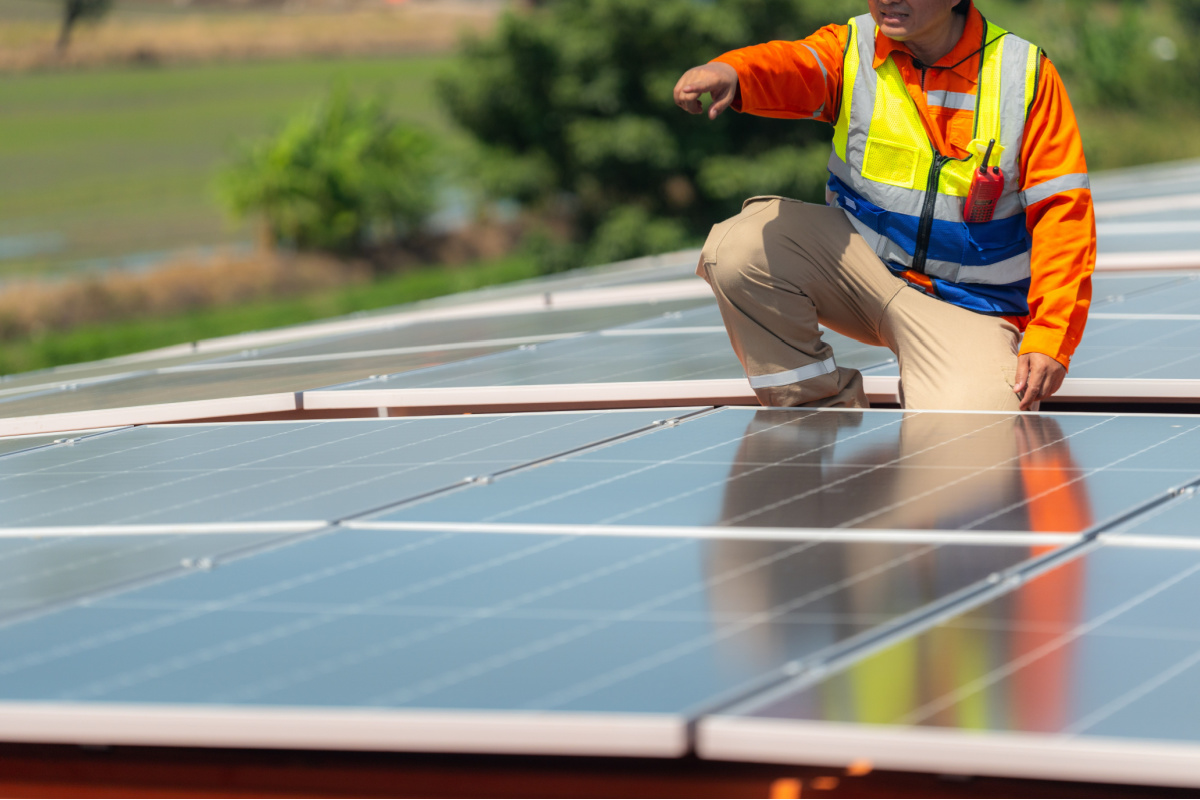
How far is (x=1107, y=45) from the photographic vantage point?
119 ft

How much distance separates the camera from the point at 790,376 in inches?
193

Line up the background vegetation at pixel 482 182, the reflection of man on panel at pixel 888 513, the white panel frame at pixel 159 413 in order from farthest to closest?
the background vegetation at pixel 482 182 → the white panel frame at pixel 159 413 → the reflection of man on panel at pixel 888 513

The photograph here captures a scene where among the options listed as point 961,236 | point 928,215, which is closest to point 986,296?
point 961,236

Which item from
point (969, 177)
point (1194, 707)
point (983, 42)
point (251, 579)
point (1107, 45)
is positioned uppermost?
point (1107, 45)

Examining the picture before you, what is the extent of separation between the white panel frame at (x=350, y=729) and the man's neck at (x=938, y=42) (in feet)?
10.1

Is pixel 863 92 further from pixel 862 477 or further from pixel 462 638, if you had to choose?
pixel 462 638

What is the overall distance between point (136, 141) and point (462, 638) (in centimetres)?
4028

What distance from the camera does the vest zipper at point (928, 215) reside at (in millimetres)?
4625

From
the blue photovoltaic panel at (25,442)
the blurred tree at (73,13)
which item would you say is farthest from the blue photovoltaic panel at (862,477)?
the blurred tree at (73,13)

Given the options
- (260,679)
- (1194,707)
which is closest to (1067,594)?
(1194,707)

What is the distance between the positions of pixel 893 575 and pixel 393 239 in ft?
82.4

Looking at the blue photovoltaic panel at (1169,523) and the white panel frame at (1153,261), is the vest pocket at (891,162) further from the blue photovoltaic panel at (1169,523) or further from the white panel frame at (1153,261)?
the white panel frame at (1153,261)

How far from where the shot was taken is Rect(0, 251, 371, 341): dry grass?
864 inches

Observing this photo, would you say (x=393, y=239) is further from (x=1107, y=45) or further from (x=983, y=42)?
(x=983, y=42)
